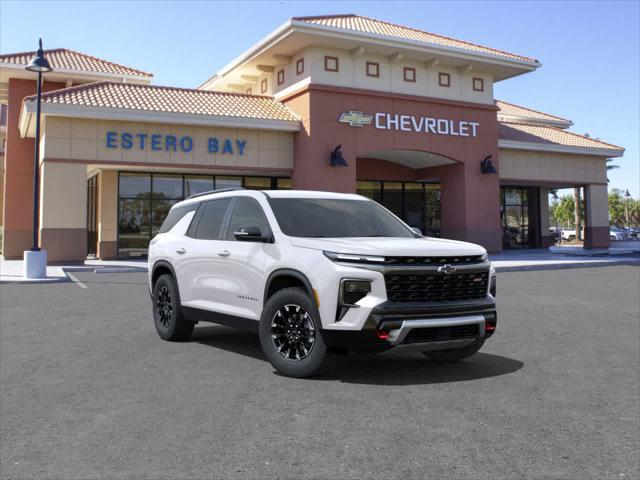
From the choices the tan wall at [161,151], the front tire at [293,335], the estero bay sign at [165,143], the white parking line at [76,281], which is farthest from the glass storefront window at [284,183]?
the front tire at [293,335]

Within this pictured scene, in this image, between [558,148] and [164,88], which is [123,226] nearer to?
[164,88]

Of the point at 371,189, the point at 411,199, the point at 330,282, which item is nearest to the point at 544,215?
the point at 411,199

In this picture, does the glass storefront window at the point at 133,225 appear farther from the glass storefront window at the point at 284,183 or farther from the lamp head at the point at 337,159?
the lamp head at the point at 337,159

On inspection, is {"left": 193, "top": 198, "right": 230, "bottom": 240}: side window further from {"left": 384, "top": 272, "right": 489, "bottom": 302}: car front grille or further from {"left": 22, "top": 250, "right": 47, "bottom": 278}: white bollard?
{"left": 22, "top": 250, "right": 47, "bottom": 278}: white bollard

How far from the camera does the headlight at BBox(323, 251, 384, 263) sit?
18.6 feet

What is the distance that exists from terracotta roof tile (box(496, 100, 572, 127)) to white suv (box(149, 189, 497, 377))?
3616cm

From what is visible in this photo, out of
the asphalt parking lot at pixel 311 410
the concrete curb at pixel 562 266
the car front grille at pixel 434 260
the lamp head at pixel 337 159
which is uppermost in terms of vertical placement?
the lamp head at pixel 337 159

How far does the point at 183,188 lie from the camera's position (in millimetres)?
28766

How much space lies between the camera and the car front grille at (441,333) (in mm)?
5664

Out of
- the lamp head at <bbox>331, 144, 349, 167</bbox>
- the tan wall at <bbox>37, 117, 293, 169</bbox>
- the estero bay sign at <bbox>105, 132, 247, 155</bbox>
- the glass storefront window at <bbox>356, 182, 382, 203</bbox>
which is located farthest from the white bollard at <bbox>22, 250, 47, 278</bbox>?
the glass storefront window at <bbox>356, 182, 382, 203</bbox>

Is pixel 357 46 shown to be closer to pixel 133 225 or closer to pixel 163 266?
pixel 133 225

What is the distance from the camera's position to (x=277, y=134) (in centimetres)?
2667

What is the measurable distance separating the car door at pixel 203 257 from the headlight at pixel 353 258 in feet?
6.34

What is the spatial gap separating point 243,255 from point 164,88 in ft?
75.0
